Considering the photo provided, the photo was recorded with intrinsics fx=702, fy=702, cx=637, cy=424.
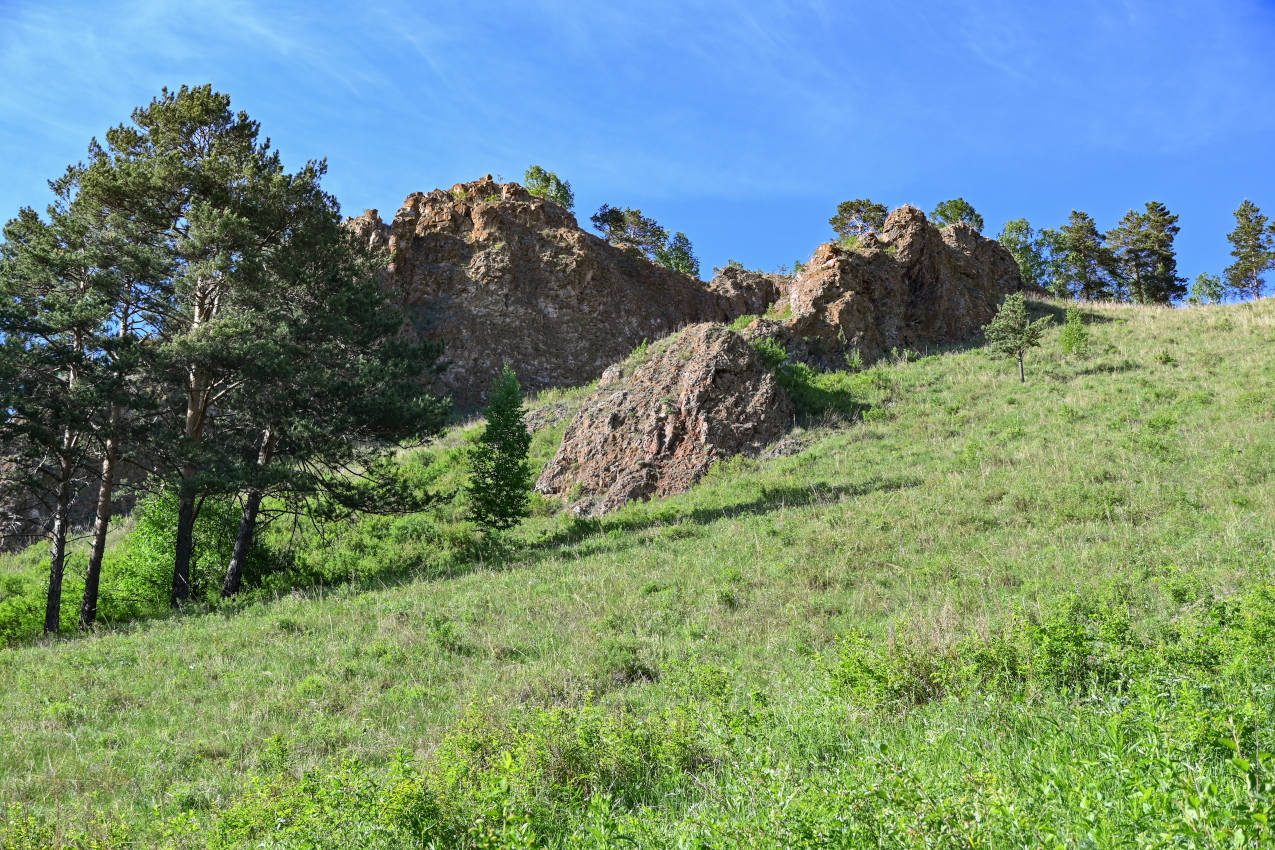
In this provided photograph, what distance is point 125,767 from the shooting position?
20.5 feet

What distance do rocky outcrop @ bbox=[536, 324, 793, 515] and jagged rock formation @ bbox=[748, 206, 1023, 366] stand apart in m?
6.13

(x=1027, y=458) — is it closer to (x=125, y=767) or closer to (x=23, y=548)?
(x=125, y=767)

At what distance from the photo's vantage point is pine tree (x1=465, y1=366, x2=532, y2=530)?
17172mm

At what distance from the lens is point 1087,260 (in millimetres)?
51125

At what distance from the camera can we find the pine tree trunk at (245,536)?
16297mm

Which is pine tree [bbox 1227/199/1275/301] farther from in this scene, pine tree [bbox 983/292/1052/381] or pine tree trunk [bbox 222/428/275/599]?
pine tree trunk [bbox 222/428/275/599]

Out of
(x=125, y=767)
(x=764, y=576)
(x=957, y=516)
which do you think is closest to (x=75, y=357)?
(x=125, y=767)

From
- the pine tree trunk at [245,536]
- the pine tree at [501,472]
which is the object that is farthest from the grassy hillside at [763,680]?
the pine tree trunk at [245,536]

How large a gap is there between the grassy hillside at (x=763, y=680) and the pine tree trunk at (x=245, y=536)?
298 centimetres

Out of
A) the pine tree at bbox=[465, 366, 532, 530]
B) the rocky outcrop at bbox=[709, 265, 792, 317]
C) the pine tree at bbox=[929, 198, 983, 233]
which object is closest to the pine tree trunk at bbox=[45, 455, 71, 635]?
the pine tree at bbox=[465, 366, 532, 530]

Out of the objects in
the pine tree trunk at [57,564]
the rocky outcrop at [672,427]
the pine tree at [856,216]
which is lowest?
the pine tree trunk at [57,564]

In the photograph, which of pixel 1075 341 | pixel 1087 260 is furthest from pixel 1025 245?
pixel 1075 341

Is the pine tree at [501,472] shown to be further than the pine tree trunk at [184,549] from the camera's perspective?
Yes

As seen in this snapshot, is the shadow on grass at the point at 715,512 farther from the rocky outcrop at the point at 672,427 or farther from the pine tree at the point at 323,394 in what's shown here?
the pine tree at the point at 323,394
